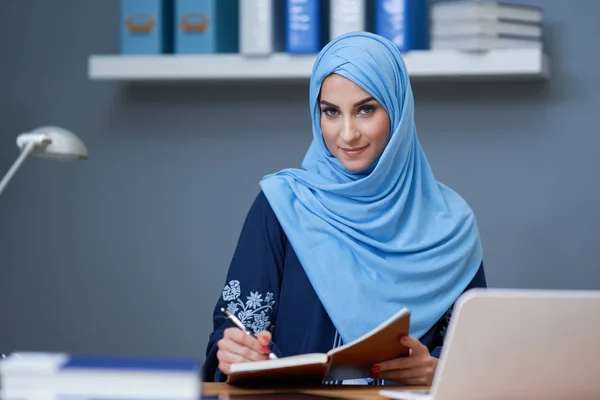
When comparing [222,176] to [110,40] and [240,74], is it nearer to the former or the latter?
[240,74]

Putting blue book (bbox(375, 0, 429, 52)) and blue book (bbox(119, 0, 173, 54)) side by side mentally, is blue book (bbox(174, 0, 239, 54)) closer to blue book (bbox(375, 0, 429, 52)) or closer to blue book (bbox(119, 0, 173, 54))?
blue book (bbox(119, 0, 173, 54))

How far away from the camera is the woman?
1741mm

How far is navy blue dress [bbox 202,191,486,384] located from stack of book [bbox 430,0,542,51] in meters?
0.95

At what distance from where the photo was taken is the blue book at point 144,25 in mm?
2672

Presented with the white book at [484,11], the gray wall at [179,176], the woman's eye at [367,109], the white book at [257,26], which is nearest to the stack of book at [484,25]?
the white book at [484,11]

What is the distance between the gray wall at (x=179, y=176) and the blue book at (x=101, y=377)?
209cm

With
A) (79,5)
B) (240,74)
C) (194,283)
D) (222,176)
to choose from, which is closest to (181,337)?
(194,283)

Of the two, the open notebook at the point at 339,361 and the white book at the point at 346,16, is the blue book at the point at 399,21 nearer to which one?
the white book at the point at 346,16

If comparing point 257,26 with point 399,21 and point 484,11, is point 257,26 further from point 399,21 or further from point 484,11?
point 484,11

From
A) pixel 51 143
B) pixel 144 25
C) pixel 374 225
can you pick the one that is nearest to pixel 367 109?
pixel 374 225

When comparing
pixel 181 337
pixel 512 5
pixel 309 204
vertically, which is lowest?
pixel 181 337

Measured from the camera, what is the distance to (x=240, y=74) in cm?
264

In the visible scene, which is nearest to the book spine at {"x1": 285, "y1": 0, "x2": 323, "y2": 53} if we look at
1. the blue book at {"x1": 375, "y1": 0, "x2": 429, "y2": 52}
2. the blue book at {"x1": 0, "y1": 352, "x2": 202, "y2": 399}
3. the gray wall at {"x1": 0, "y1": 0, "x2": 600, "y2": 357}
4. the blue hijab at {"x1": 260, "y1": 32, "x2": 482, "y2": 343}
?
the blue book at {"x1": 375, "y1": 0, "x2": 429, "y2": 52}

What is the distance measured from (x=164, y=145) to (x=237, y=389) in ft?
5.64
